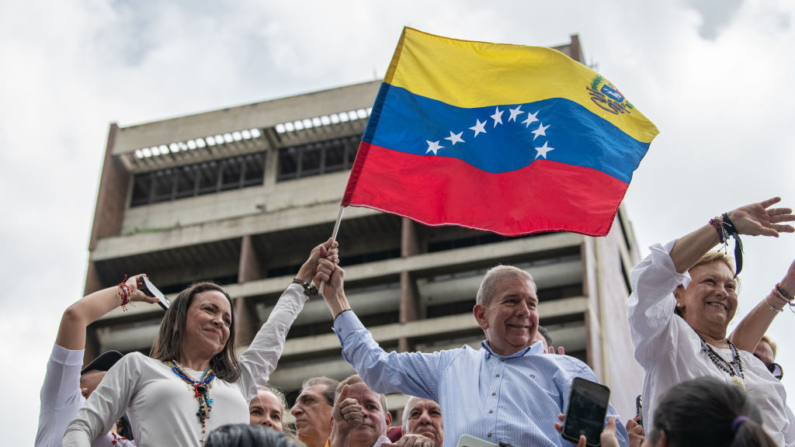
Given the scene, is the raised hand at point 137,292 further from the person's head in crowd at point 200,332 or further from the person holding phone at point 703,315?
the person holding phone at point 703,315

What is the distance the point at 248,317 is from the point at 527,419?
3668 cm

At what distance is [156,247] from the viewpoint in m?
43.9

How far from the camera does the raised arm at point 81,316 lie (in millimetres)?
4949

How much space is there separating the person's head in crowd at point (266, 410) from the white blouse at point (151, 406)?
122 centimetres

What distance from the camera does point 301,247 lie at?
43.4 m

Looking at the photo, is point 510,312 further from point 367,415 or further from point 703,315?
point 367,415

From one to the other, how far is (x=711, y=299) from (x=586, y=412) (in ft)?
5.50

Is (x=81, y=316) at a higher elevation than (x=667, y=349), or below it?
higher

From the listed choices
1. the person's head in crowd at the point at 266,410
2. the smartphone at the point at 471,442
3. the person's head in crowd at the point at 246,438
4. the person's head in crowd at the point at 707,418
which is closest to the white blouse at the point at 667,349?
the smartphone at the point at 471,442

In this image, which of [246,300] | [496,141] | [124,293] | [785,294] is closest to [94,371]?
[124,293]

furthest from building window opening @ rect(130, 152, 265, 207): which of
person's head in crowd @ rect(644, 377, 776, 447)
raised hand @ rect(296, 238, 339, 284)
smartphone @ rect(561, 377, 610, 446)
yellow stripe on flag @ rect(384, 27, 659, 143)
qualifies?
person's head in crowd @ rect(644, 377, 776, 447)

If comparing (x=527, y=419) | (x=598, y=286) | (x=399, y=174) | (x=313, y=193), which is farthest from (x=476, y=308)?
(x=313, y=193)

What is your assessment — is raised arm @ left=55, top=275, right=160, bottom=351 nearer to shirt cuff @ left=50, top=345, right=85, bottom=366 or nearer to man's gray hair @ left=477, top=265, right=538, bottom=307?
shirt cuff @ left=50, top=345, right=85, bottom=366

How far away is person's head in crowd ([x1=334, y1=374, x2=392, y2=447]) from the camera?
19.3 feet
